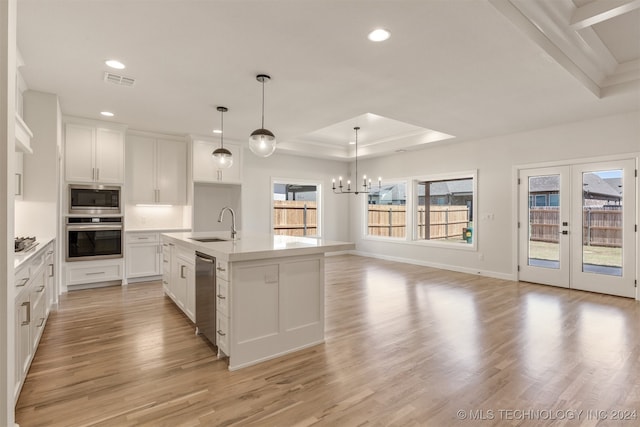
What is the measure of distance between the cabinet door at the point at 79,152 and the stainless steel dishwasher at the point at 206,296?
3306 mm

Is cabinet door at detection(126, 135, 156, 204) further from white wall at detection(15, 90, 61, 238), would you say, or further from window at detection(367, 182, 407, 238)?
window at detection(367, 182, 407, 238)

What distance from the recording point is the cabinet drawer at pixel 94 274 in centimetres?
489

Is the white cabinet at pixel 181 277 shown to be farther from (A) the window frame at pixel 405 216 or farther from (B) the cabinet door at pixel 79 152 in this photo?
(A) the window frame at pixel 405 216

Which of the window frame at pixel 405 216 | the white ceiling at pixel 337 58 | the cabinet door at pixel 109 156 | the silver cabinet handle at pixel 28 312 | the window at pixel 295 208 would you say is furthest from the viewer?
the window at pixel 295 208

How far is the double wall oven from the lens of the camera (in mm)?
4852

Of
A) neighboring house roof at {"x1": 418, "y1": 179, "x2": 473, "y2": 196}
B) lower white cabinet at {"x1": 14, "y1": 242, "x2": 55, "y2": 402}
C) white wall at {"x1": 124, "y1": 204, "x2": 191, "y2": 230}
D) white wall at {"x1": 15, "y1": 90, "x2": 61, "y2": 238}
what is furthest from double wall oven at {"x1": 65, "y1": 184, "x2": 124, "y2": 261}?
neighboring house roof at {"x1": 418, "y1": 179, "x2": 473, "y2": 196}

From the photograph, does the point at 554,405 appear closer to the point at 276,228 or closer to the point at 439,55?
the point at 439,55

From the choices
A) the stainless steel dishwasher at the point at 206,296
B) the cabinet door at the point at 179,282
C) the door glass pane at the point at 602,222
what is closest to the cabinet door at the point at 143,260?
the cabinet door at the point at 179,282

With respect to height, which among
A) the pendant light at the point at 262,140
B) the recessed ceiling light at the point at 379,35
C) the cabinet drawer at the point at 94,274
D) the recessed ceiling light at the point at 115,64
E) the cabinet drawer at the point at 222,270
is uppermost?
the recessed ceiling light at the point at 115,64

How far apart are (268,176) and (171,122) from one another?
8.97 ft

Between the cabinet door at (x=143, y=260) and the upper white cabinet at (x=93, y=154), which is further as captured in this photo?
the cabinet door at (x=143, y=260)

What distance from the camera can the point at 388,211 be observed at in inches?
330

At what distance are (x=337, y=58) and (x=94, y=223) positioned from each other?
4.51 meters

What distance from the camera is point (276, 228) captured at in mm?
7906
